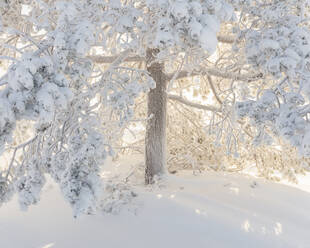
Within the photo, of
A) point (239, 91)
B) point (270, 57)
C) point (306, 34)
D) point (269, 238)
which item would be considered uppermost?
point (306, 34)

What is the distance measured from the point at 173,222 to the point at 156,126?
2057 mm

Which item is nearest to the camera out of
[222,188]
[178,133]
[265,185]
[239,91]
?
[239,91]

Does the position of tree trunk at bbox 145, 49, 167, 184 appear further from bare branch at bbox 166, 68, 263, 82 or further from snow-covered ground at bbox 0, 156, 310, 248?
snow-covered ground at bbox 0, 156, 310, 248

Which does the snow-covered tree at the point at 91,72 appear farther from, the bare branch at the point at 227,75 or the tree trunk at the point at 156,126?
the tree trunk at the point at 156,126

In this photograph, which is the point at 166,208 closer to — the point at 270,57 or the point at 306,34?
the point at 270,57

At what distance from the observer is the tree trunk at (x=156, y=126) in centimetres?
629

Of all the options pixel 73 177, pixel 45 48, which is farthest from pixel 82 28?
pixel 73 177

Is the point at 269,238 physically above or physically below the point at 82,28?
below

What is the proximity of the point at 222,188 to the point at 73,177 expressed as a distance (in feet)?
11.7

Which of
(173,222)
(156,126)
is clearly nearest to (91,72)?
(173,222)

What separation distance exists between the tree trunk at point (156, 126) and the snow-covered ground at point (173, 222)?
54 centimetres

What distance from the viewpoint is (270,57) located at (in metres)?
3.59

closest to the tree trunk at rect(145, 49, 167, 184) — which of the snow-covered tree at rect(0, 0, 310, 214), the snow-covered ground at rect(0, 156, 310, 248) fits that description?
the snow-covered ground at rect(0, 156, 310, 248)

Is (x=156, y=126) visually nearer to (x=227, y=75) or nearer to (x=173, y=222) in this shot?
(x=227, y=75)
